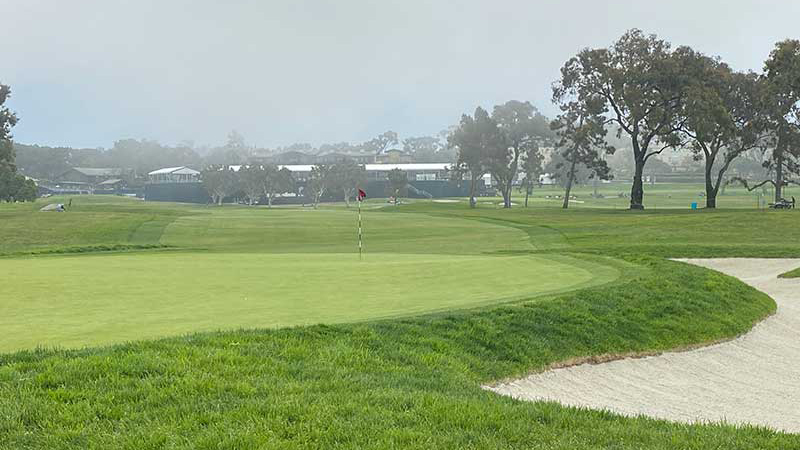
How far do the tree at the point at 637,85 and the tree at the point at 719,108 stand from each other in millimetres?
1572

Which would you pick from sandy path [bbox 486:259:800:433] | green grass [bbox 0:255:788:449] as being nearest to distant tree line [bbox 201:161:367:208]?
sandy path [bbox 486:259:800:433]

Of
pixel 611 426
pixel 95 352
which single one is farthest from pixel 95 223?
pixel 611 426

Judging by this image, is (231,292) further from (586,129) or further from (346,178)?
(346,178)

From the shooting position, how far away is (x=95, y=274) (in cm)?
2097

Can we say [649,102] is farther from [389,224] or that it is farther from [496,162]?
[496,162]

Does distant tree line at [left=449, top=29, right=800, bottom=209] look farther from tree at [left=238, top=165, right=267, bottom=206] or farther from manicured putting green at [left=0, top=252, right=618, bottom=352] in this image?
tree at [left=238, top=165, right=267, bottom=206]

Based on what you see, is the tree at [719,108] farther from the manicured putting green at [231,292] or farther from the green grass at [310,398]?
the green grass at [310,398]

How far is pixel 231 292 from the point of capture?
56.8 ft

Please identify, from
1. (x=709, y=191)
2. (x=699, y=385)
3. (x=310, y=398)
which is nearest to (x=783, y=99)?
(x=709, y=191)

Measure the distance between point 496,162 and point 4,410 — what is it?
Answer: 363ft

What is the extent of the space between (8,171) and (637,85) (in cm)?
5837

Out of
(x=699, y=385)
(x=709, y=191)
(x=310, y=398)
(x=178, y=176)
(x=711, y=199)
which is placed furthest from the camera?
(x=178, y=176)

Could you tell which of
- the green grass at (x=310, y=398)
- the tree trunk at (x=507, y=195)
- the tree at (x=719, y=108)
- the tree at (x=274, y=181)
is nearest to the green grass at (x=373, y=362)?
the green grass at (x=310, y=398)

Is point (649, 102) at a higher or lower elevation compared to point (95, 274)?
higher
